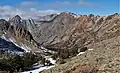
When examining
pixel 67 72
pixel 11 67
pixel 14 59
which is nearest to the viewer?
pixel 67 72

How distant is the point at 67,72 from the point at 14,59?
126 m

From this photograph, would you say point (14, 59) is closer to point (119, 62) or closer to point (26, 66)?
point (26, 66)

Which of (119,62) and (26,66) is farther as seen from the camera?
(26,66)

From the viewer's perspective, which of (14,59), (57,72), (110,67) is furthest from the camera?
(14,59)

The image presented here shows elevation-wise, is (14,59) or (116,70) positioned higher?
(116,70)

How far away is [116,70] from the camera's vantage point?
27.2 meters

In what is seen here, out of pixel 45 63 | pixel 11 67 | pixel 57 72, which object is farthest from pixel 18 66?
pixel 57 72

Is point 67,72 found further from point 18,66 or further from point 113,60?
point 18,66

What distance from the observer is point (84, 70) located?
28062 mm

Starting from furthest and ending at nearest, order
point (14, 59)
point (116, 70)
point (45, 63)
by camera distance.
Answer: point (45, 63)
point (14, 59)
point (116, 70)

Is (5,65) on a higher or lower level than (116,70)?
lower

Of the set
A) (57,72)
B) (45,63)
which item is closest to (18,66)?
(45,63)

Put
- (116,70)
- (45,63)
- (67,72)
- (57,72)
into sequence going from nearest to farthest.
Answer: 1. (116,70)
2. (67,72)
3. (57,72)
4. (45,63)

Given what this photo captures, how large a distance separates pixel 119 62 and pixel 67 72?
587cm
